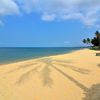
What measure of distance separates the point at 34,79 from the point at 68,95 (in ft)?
15.3

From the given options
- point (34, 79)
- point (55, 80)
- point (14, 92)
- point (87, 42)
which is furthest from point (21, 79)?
point (87, 42)

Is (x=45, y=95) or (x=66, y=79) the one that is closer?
(x=45, y=95)

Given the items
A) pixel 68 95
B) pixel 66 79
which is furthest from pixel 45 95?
pixel 66 79

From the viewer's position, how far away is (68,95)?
444 inches

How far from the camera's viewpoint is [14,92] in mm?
11898

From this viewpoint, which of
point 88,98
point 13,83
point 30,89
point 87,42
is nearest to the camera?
point 88,98

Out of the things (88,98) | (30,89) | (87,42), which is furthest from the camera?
(87,42)

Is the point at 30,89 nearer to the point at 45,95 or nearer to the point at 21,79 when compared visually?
the point at 45,95

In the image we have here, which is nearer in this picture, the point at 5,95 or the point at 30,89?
the point at 5,95

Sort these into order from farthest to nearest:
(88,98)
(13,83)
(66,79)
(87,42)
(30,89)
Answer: (87,42), (66,79), (13,83), (30,89), (88,98)

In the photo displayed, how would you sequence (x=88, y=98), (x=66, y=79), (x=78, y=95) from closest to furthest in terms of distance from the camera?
(x=88, y=98) → (x=78, y=95) → (x=66, y=79)

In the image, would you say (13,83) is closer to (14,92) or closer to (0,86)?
(0,86)

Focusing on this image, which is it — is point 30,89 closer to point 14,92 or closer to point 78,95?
point 14,92

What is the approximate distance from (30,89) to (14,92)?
3.45 feet
